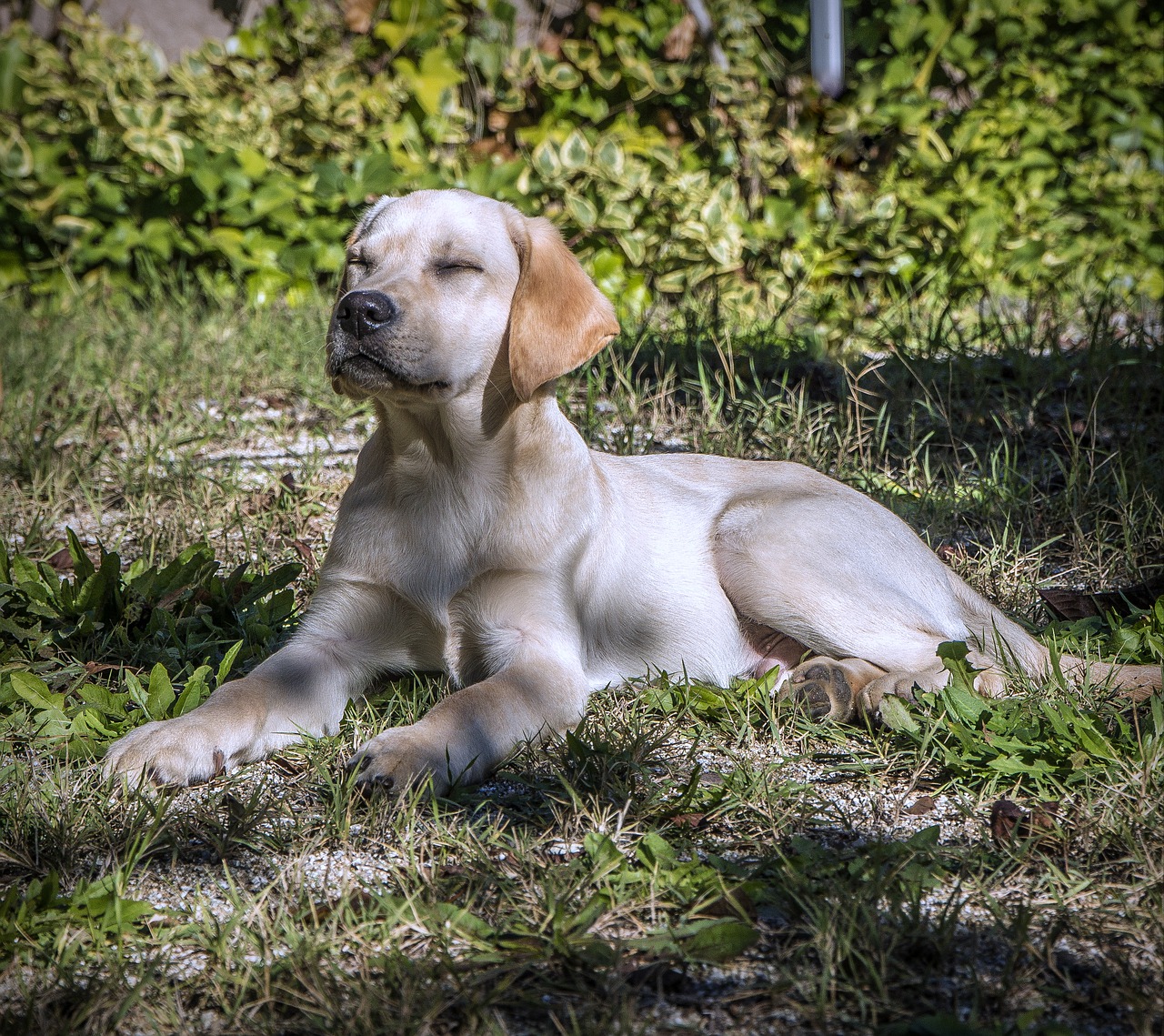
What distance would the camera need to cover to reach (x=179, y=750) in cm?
221

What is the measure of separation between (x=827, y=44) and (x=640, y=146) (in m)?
1.15

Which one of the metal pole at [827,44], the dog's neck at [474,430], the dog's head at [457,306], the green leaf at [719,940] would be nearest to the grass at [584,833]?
the green leaf at [719,940]

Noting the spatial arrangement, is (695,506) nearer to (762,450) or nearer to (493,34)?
(762,450)

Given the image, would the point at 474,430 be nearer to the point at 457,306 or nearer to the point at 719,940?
the point at 457,306

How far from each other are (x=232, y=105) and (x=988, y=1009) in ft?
19.9

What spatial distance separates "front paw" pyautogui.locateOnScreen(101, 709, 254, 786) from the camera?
2.17m

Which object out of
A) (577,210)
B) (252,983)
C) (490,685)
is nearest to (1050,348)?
(577,210)

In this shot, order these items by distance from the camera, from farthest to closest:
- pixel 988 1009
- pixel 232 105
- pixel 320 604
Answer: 1. pixel 232 105
2. pixel 320 604
3. pixel 988 1009

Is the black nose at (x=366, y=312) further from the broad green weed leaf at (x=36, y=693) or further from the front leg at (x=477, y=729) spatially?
the broad green weed leaf at (x=36, y=693)

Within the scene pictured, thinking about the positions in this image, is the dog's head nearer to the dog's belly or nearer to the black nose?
the black nose

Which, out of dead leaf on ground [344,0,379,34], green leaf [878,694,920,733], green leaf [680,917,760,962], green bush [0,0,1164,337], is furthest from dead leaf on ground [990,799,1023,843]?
dead leaf on ground [344,0,379,34]

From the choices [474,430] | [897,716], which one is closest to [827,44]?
[474,430]

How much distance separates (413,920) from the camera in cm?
173

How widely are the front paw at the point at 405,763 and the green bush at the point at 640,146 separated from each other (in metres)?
4.01
